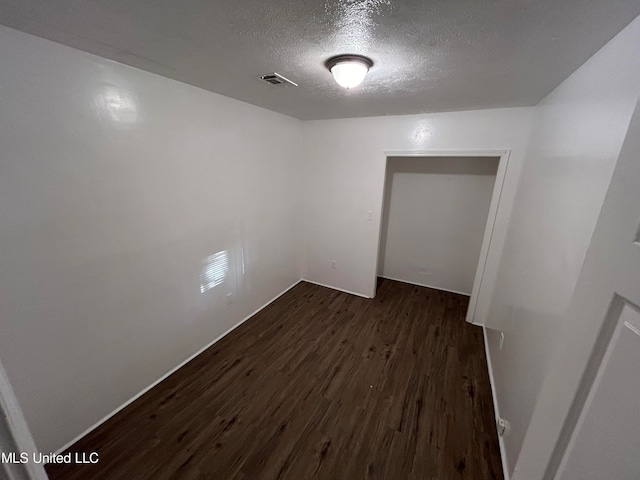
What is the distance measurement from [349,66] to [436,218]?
2768 millimetres

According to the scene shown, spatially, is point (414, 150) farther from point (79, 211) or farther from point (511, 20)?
point (79, 211)

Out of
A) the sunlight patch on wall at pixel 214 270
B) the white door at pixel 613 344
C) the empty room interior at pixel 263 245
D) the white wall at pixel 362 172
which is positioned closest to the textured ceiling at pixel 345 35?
the empty room interior at pixel 263 245

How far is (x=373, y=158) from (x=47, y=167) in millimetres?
2820

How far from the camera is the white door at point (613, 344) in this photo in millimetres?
538

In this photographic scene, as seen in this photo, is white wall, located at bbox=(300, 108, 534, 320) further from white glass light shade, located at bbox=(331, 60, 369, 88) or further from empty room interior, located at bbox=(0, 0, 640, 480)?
white glass light shade, located at bbox=(331, 60, 369, 88)

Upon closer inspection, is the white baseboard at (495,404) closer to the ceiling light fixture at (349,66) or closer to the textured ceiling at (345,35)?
the textured ceiling at (345,35)

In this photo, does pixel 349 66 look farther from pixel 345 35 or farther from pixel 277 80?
pixel 277 80

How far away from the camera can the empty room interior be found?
2.69 feet

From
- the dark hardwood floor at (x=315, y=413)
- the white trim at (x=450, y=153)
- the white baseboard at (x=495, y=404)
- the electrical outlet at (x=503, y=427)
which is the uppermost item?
the white trim at (x=450, y=153)

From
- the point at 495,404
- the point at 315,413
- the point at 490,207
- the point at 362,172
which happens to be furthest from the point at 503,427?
the point at 362,172

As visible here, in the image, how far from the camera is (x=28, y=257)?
1300 mm

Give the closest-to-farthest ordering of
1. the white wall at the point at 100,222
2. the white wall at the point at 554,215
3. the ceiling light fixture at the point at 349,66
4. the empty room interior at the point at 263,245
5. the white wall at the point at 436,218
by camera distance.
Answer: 1. the empty room interior at the point at 263,245
2. the white wall at the point at 554,215
3. the white wall at the point at 100,222
4. the ceiling light fixture at the point at 349,66
5. the white wall at the point at 436,218

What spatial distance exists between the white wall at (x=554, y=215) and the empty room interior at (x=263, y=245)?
0.6 inches

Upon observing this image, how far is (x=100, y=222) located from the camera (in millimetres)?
1550
